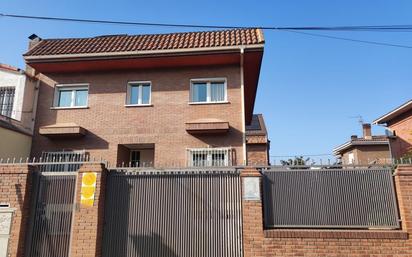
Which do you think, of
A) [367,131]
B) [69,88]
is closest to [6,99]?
[69,88]

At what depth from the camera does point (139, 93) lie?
38.4 ft

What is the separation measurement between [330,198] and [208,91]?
615cm

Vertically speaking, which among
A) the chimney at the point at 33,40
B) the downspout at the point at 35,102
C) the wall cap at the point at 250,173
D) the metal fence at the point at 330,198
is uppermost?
the chimney at the point at 33,40

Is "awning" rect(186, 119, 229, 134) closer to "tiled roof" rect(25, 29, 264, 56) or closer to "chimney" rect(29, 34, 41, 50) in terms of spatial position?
"tiled roof" rect(25, 29, 264, 56)

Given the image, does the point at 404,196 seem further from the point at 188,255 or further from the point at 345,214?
the point at 188,255

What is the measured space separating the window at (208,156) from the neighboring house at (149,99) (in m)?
0.03

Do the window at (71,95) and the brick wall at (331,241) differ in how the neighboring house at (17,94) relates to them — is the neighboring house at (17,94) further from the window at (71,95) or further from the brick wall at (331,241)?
the brick wall at (331,241)

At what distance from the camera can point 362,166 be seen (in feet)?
21.3

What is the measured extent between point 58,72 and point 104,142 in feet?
11.2

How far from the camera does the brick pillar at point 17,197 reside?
648 cm

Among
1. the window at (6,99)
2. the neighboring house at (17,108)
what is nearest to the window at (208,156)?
the neighboring house at (17,108)

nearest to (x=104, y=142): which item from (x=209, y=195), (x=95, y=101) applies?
(x=95, y=101)

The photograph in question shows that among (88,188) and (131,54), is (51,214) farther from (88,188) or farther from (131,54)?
(131,54)

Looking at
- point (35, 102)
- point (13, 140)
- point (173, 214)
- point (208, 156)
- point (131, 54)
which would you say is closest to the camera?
point (173, 214)
